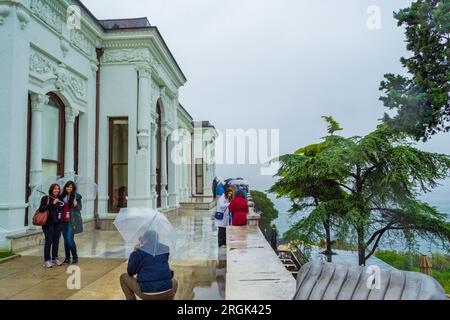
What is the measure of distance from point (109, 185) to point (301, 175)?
7243mm

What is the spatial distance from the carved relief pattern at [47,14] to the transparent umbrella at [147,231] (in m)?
7.19

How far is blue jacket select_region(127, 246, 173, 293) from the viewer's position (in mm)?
3379

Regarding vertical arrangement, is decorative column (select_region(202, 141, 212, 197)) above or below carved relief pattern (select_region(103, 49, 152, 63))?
below

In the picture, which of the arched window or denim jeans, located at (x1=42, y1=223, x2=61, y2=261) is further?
the arched window

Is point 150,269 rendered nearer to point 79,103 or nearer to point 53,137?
point 53,137

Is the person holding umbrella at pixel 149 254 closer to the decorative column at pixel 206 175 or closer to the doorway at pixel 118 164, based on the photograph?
the doorway at pixel 118 164

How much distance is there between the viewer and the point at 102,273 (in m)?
5.66

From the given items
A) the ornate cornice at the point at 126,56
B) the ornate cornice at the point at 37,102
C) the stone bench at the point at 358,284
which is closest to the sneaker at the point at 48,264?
the ornate cornice at the point at 37,102

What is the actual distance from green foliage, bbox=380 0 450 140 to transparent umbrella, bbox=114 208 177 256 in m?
7.61

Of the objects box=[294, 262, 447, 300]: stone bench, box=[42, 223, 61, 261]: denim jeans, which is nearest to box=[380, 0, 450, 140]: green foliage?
box=[294, 262, 447, 300]: stone bench

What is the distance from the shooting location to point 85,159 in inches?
417

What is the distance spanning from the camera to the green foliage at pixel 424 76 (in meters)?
7.90

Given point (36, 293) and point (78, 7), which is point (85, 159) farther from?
point (36, 293)

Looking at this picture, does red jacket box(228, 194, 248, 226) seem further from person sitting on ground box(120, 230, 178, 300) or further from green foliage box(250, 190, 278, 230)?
green foliage box(250, 190, 278, 230)
